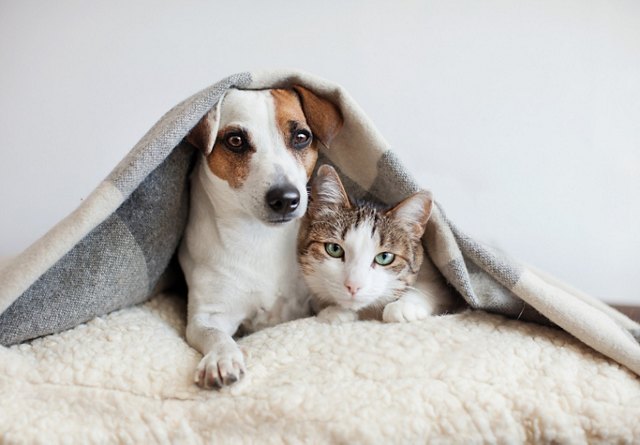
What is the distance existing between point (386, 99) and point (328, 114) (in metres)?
0.59

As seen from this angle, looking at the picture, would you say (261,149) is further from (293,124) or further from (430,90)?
(430,90)

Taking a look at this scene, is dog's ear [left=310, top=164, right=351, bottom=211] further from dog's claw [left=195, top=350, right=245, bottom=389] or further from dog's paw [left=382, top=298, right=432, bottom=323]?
dog's claw [left=195, top=350, right=245, bottom=389]

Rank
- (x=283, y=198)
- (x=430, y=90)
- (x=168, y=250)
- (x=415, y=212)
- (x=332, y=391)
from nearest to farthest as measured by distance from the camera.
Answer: (x=332, y=391)
(x=283, y=198)
(x=415, y=212)
(x=168, y=250)
(x=430, y=90)

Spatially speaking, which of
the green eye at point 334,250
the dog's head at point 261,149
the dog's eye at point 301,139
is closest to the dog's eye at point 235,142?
the dog's head at point 261,149

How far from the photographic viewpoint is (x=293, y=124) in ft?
4.03

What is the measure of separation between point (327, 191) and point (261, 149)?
0.18 metres

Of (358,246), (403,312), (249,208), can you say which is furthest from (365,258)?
(249,208)

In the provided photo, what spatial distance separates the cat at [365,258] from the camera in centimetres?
120

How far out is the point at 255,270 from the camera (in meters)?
1.31

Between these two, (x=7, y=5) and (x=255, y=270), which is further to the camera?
(x=7, y=5)

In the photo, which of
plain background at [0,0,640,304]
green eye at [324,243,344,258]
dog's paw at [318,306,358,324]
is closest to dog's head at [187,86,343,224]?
green eye at [324,243,344,258]

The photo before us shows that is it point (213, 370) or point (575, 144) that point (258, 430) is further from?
point (575, 144)

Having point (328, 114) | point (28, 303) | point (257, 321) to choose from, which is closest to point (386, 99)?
point (328, 114)

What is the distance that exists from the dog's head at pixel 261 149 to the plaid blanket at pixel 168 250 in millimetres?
44
